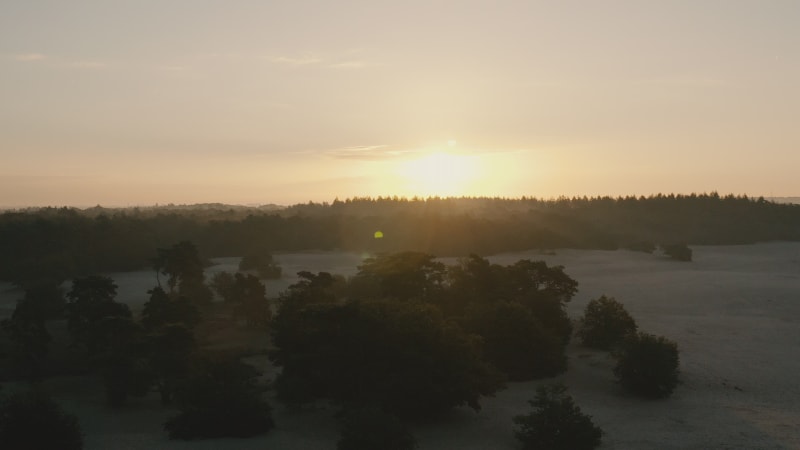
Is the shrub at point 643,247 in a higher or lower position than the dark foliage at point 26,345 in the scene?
higher

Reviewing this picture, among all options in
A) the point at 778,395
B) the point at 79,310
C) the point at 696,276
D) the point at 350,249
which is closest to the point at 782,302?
the point at 696,276

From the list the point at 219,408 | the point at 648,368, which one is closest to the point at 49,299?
the point at 219,408

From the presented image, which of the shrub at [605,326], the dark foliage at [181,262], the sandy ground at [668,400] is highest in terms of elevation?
the dark foliage at [181,262]

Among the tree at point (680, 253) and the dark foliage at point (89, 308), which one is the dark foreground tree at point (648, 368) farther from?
the tree at point (680, 253)

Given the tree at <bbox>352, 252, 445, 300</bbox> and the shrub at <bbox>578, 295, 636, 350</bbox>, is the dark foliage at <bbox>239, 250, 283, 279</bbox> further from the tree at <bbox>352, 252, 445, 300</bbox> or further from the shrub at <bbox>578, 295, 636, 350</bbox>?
the shrub at <bbox>578, 295, 636, 350</bbox>

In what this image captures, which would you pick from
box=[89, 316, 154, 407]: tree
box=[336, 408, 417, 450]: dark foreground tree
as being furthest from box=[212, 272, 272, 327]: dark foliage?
box=[336, 408, 417, 450]: dark foreground tree

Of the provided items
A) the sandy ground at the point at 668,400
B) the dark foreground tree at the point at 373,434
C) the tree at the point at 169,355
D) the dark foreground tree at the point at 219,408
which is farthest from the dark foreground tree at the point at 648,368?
the tree at the point at 169,355

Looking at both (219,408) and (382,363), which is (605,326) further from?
(219,408)
